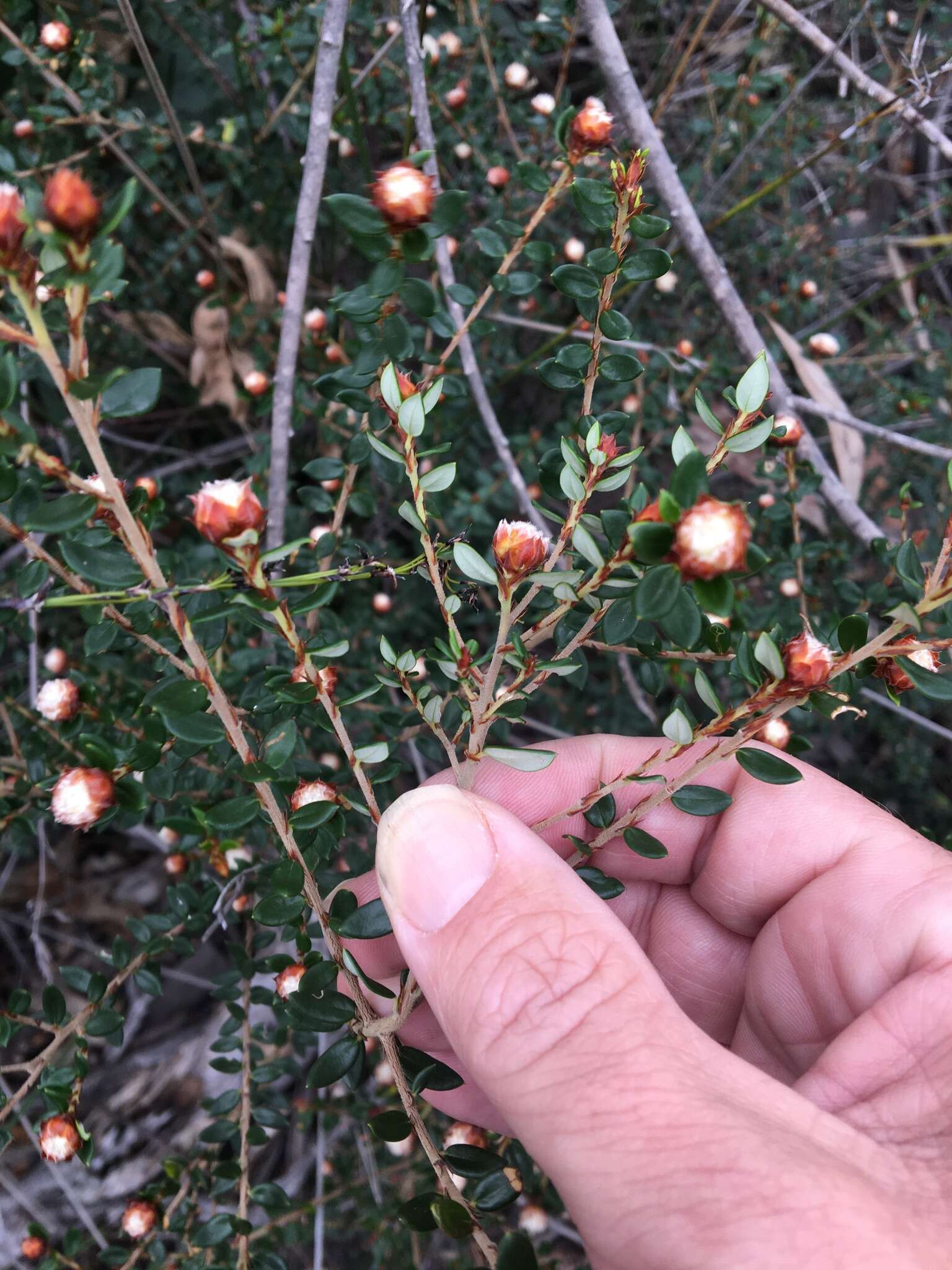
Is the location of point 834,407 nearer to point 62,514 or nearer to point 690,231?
point 690,231

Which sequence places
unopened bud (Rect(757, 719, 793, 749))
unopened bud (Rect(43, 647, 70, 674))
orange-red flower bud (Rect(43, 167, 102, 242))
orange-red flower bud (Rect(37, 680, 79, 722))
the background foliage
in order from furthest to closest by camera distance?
unopened bud (Rect(43, 647, 70, 674)) → the background foliage → unopened bud (Rect(757, 719, 793, 749)) → orange-red flower bud (Rect(37, 680, 79, 722)) → orange-red flower bud (Rect(43, 167, 102, 242))

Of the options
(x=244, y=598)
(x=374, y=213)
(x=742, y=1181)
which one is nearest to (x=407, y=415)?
(x=374, y=213)

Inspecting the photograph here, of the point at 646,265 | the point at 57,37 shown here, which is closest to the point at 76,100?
the point at 57,37

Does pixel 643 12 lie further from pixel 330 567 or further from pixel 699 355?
pixel 330 567

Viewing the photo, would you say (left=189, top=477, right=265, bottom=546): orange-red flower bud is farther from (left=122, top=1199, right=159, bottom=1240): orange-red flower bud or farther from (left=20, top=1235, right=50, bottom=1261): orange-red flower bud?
(left=20, top=1235, right=50, bottom=1261): orange-red flower bud

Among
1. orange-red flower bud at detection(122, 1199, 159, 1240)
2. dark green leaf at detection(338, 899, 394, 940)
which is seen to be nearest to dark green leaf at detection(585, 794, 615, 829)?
dark green leaf at detection(338, 899, 394, 940)

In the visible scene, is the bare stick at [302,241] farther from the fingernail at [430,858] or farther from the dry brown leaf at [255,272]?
the dry brown leaf at [255,272]
